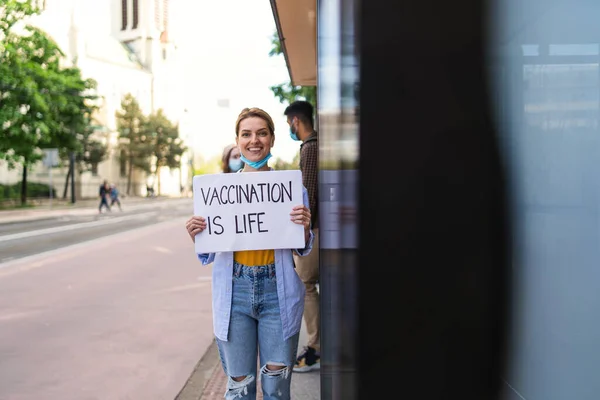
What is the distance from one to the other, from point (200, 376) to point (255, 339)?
228cm

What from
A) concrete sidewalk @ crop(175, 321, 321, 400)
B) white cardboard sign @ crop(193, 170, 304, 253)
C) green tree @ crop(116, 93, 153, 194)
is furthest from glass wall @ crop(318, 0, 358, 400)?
green tree @ crop(116, 93, 153, 194)

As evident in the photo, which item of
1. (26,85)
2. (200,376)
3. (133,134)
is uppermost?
(133,134)

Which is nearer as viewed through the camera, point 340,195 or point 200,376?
point 340,195

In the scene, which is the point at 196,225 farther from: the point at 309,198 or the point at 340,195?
the point at 340,195

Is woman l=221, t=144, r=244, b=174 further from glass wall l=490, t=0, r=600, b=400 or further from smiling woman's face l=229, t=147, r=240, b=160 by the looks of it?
glass wall l=490, t=0, r=600, b=400

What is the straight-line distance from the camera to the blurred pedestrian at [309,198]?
3932 mm

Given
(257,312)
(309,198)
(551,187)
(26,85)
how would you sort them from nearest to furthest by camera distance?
(551,187)
(257,312)
(309,198)
(26,85)

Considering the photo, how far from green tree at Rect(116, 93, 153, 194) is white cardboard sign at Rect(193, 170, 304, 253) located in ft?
203

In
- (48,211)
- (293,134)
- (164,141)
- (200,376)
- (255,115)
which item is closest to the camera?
(255,115)

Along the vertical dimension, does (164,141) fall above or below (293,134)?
above

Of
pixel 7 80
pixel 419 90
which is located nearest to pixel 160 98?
pixel 7 80

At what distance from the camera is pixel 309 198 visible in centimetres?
389

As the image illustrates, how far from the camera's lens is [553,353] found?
45.8 inches

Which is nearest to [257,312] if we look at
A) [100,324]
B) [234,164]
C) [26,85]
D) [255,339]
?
[255,339]
